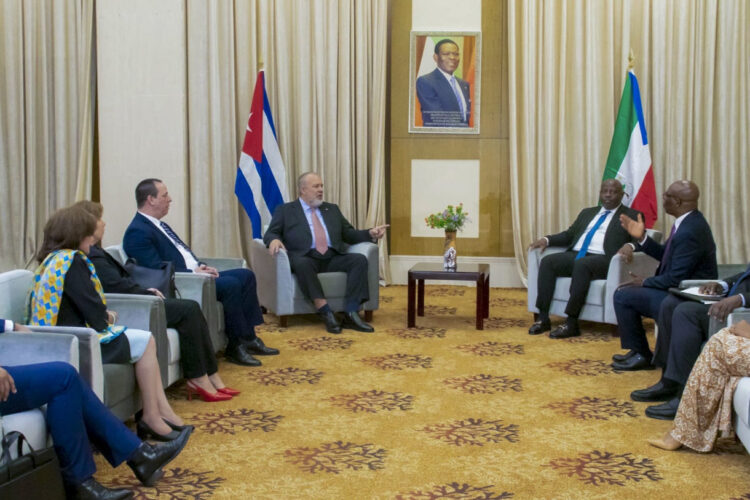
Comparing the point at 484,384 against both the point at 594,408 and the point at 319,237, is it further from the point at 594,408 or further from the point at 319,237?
the point at 319,237

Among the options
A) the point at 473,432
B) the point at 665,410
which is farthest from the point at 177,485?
the point at 665,410

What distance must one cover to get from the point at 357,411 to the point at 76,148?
5348mm

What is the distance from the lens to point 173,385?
4.87m

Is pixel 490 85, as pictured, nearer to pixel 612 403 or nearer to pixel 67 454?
pixel 612 403

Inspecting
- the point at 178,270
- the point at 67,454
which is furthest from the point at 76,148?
the point at 67,454

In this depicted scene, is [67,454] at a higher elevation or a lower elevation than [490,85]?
lower

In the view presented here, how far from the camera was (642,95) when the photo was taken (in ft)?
26.8

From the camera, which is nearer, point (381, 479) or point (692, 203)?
point (381, 479)

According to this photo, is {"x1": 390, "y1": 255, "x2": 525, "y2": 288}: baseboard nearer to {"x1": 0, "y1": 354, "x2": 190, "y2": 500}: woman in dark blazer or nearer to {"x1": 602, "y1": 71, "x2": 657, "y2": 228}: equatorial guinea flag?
{"x1": 602, "y1": 71, "x2": 657, "y2": 228}: equatorial guinea flag

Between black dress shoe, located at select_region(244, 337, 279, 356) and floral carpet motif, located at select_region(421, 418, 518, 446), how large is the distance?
1.82 meters

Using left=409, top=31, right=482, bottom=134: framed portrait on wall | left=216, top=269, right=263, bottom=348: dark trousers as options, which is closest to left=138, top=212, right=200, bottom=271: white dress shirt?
left=216, top=269, right=263, bottom=348: dark trousers

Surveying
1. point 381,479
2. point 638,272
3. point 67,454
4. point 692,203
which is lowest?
point 381,479

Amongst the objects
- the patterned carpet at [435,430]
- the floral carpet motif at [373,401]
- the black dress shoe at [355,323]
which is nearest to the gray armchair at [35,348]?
the patterned carpet at [435,430]

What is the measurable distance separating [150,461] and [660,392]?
9.02 ft
